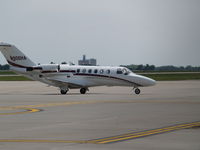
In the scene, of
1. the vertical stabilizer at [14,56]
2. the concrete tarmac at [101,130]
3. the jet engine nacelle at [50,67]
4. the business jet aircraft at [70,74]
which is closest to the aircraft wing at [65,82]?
the business jet aircraft at [70,74]

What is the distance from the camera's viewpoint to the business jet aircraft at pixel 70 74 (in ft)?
154

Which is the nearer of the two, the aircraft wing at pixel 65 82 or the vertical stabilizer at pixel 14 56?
the aircraft wing at pixel 65 82

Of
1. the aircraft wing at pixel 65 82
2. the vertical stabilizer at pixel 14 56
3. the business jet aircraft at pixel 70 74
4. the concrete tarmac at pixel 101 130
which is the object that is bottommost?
the concrete tarmac at pixel 101 130

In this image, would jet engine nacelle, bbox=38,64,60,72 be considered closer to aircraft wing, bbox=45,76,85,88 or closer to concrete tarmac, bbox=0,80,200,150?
aircraft wing, bbox=45,76,85,88

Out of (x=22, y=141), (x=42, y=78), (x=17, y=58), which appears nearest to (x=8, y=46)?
(x=17, y=58)

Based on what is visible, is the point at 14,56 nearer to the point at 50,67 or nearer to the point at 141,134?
the point at 50,67

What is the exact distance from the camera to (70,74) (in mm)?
48812

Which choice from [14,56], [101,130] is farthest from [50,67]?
[101,130]

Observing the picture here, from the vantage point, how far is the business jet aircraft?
46.9m

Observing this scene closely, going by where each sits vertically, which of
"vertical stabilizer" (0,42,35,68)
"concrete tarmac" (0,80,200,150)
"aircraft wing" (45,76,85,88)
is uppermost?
"vertical stabilizer" (0,42,35,68)

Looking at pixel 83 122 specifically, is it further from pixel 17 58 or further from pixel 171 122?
pixel 17 58

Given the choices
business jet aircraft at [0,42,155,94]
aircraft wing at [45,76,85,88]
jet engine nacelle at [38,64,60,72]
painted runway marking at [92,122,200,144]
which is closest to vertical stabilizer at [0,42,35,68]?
business jet aircraft at [0,42,155,94]

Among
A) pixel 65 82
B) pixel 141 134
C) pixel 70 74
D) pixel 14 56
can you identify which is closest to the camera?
pixel 141 134

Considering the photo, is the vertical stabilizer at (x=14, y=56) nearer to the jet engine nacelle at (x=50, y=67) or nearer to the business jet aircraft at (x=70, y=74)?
the business jet aircraft at (x=70, y=74)
